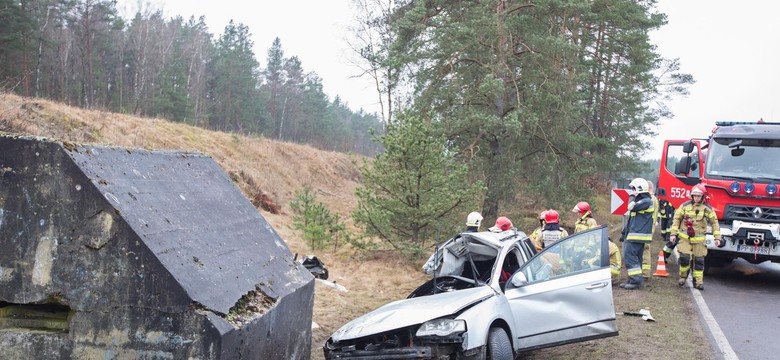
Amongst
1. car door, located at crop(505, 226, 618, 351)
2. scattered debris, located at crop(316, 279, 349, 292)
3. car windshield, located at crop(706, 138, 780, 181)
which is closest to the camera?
car door, located at crop(505, 226, 618, 351)

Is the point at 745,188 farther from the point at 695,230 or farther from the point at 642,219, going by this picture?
the point at 642,219

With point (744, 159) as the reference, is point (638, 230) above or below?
below

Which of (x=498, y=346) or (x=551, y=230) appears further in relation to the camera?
(x=551, y=230)

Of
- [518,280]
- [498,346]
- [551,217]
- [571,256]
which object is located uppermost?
[551,217]

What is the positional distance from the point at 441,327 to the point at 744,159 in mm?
8429

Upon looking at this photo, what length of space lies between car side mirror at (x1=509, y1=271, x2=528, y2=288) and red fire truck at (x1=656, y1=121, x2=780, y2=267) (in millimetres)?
5758

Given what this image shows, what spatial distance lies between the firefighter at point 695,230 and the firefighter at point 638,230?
1.92 feet

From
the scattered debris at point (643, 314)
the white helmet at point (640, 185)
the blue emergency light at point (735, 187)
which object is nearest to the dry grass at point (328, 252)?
the scattered debris at point (643, 314)

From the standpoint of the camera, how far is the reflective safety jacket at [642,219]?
32.4 ft

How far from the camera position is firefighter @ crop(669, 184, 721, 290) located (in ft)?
32.3

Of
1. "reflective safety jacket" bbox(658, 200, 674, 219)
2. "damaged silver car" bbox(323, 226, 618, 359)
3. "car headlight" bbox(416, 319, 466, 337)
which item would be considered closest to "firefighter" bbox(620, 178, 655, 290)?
"damaged silver car" bbox(323, 226, 618, 359)

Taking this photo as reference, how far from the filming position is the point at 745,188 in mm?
10336

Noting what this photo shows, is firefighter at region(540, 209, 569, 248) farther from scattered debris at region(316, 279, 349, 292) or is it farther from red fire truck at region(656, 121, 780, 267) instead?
scattered debris at region(316, 279, 349, 292)

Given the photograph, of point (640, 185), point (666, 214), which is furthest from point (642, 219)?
point (666, 214)
